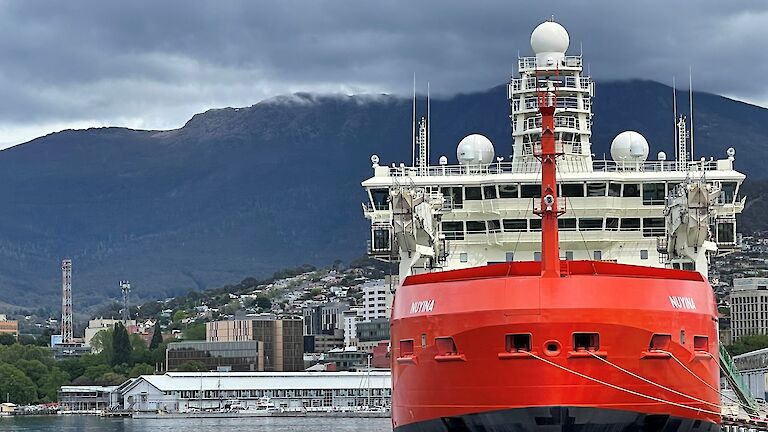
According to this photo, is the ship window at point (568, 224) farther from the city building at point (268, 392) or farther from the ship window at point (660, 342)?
the city building at point (268, 392)

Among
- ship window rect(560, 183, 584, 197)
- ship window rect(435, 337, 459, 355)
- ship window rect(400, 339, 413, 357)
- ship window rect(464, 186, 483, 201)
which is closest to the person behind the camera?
ship window rect(435, 337, 459, 355)

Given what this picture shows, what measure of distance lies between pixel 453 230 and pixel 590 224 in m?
4.63

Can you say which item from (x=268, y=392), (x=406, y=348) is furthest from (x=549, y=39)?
(x=268, y=392)

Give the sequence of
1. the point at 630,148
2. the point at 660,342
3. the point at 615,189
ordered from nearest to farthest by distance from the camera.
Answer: the point at 660,342
the point at 615,189
the point at 630,148

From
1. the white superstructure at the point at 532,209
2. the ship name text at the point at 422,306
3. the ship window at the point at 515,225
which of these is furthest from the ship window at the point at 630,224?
the ship name text at the point at 422,306

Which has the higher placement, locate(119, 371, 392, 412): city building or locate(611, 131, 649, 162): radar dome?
locate(611, 131, 649, 162): radar dome

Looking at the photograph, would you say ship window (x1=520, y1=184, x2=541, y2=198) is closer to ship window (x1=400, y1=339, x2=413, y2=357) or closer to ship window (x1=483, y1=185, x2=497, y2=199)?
ship window (x1=483, y1=185, x2=497, y2=199)

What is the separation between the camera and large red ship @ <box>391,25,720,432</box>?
136ft

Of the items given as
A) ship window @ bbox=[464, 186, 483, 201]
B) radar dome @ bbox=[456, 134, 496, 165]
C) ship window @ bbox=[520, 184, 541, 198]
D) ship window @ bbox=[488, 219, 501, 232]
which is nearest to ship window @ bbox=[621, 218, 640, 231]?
ship window @ bbox=[520, 184, 541, 198]

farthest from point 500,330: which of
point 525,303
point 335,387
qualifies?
point 335,387

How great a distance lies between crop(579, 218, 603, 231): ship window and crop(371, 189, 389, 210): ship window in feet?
25.1

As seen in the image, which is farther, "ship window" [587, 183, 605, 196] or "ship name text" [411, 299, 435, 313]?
"ship window" [587, 183, 605, 196]

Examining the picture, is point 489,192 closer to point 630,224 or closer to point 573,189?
point 573,189

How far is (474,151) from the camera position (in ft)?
201
